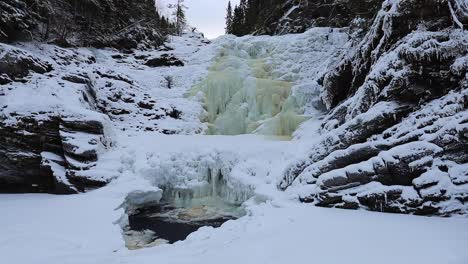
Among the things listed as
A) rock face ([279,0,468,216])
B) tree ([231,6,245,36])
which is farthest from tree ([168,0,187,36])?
rock face ([279,0,468,216])

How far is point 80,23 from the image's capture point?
20.9m

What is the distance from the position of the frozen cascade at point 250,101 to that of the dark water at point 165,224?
4.97m

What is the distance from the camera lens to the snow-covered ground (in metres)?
4.54

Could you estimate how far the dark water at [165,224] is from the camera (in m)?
8.56

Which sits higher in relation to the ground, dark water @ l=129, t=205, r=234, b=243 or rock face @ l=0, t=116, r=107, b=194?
rock face @ l=0, t=116, r=107, b=194

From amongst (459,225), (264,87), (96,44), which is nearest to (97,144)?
(264,87)

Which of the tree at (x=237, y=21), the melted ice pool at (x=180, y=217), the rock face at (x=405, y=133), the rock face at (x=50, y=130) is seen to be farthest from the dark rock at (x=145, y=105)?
the tree at (x=237, y=21)

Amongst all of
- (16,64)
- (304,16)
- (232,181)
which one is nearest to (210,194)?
(232,181)

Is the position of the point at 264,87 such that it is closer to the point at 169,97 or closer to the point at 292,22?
the point at 169,97

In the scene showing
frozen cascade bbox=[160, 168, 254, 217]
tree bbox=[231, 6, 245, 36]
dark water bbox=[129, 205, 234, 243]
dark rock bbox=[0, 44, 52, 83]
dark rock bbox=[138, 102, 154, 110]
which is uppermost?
tree bbox=[231, 6, 245, 36]

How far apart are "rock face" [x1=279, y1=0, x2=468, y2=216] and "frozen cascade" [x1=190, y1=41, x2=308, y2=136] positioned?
4.25m

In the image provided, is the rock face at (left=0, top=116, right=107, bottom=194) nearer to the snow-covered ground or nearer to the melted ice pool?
the snow-covered ground

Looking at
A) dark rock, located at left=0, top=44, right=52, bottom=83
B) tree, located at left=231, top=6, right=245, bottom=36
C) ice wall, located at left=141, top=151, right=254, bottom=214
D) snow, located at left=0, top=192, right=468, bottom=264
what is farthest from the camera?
tree, located at left=231, top=6, right=245, bottom=36

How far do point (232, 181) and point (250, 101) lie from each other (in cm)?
528
